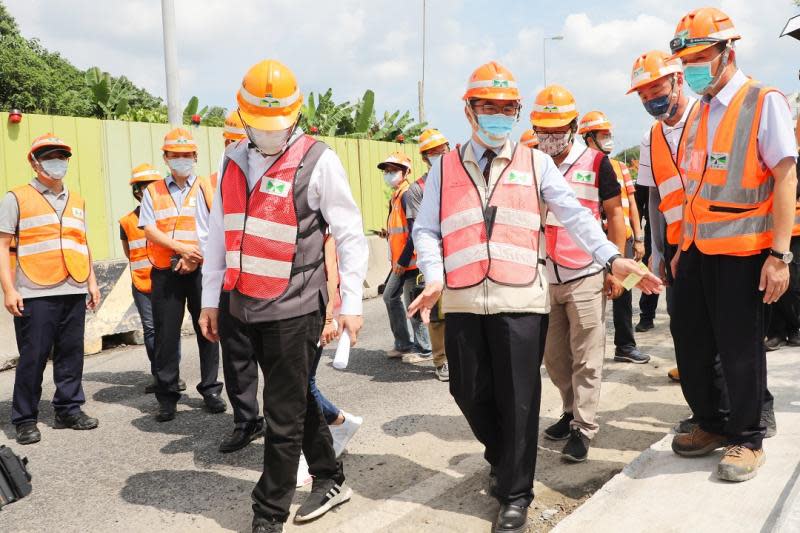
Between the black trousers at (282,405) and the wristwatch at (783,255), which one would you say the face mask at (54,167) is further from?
the wristwatch at (783,255)

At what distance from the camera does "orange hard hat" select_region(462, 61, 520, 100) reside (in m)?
3.48

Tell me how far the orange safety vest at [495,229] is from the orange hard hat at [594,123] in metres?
4.33

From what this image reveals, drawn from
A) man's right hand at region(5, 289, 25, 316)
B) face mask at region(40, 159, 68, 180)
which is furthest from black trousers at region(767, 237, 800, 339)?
man's right hand at region(5, 289, 25, 316)

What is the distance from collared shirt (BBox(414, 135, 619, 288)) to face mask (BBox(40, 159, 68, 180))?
10.8ft

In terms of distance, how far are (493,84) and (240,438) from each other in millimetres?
2858

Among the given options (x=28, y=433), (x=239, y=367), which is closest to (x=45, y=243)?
(x=28, y=433)

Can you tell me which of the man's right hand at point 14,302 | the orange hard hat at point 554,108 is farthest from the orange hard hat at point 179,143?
the orange hard hat at point 554,108

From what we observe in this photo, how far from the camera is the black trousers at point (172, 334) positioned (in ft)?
Answer: 18.3

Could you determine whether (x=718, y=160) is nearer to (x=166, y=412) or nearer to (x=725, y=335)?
(x=725, y=335)

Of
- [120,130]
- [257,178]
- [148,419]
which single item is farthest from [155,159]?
[257,178]

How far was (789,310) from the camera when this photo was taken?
6414mm

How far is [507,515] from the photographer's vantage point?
3.34 m

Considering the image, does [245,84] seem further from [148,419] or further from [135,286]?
[135,286]

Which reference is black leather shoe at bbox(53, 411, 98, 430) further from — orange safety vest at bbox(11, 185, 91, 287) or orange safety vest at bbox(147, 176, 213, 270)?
orange safety vest at bbox(147, 176, 213, 270)
